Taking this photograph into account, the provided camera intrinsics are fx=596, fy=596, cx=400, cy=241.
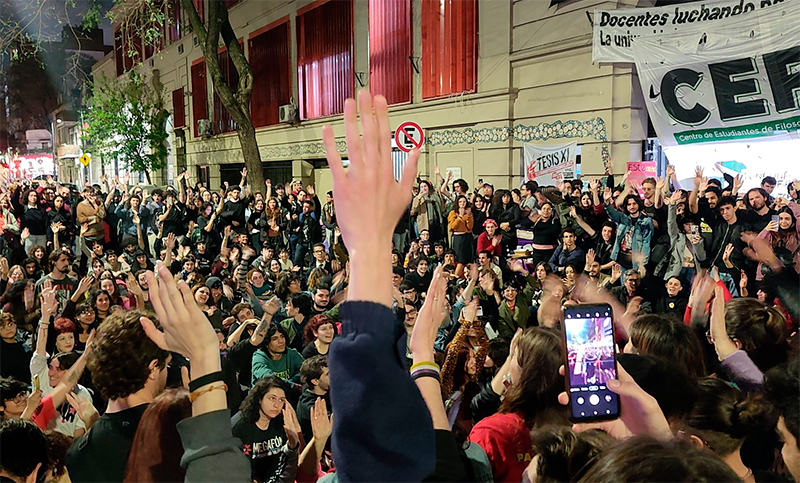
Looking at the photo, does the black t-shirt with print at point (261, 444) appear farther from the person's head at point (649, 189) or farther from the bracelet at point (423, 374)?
the person's head at point (649, 189)

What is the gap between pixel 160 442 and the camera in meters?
1.67

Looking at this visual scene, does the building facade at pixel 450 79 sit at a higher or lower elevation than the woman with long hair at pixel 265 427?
higher

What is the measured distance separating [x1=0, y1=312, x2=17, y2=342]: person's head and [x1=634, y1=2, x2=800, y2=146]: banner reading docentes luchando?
9188 mm

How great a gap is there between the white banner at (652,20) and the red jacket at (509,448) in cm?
845

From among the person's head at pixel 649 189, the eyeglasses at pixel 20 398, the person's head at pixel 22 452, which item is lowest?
the eyeglasses at pixel 20 398

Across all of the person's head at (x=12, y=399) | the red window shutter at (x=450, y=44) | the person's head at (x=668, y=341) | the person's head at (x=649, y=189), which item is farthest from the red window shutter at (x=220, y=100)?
the person's head at (x=668, y=341)

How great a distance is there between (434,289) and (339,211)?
0.62 meters

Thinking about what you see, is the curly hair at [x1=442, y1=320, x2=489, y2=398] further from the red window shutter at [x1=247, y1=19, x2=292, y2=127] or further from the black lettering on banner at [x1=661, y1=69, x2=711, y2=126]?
the red window shutter at [x1=247, y1=19, x2=292, y2=127]

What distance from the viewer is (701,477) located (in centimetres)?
98

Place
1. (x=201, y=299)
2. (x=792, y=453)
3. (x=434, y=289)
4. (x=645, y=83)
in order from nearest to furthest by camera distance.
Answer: (x=434, y=289) → (x=792, y=453) → (x=201, y=299) → (x=645, y=83)

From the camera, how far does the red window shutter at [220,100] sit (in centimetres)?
2050

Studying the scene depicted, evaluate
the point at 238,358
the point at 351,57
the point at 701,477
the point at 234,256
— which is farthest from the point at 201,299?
the point at 351,57

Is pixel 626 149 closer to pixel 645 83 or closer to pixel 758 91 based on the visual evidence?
pixel 645 83

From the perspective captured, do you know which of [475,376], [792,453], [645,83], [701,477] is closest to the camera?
[701,477]
